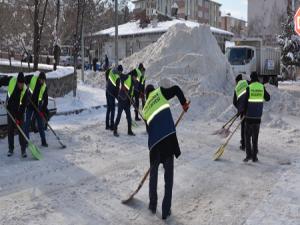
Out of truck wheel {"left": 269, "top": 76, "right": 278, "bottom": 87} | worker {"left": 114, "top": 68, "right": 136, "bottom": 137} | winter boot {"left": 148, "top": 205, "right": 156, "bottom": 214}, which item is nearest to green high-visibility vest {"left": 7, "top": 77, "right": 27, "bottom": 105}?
worker {"left": 114, "top": 68, "right": 136, "bottom": 137}

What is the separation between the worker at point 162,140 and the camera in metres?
6.58

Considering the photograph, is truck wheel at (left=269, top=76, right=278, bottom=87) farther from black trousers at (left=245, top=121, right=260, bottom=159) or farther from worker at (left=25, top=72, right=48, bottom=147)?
worker at (left=25, top=72, right=48, bottom=147)

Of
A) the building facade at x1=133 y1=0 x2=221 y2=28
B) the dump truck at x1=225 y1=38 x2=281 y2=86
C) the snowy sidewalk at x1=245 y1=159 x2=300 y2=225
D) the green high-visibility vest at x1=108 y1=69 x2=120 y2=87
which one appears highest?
the building facade at x1=133 y1=0 x2=221 y2=28

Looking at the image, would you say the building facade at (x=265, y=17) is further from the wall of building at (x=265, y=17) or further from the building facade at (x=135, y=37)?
the building facade at (x=135, y=37)

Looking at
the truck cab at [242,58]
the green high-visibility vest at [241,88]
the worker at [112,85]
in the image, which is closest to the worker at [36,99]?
the worker at [112,85]

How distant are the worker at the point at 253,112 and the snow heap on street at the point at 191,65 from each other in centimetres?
757

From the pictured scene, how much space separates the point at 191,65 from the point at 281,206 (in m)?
14.5

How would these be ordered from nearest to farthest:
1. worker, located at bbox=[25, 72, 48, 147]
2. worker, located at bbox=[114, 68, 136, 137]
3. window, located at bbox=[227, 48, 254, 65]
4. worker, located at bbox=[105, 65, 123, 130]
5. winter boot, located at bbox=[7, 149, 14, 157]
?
winter boot, located at bbox=[7, 149, 14, 157], worker, located at bbox=[25, 72, 48, 147], worker, located at bbox=[114, 68, 136, 137], worker, located at bbox=[105, 65, 123, 130], window, located at bbox=[227, 48, 254, 65]

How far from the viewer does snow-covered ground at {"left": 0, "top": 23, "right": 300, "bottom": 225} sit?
262 inches

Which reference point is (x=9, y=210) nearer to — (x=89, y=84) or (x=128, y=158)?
(x=128, y=158)

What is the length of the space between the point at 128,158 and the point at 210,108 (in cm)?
747

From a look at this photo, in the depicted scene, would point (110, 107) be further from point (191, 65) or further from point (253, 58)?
point (253, 58)

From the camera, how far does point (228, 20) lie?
12794 cm

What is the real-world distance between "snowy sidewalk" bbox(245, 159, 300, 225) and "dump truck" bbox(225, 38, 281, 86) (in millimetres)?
18594
